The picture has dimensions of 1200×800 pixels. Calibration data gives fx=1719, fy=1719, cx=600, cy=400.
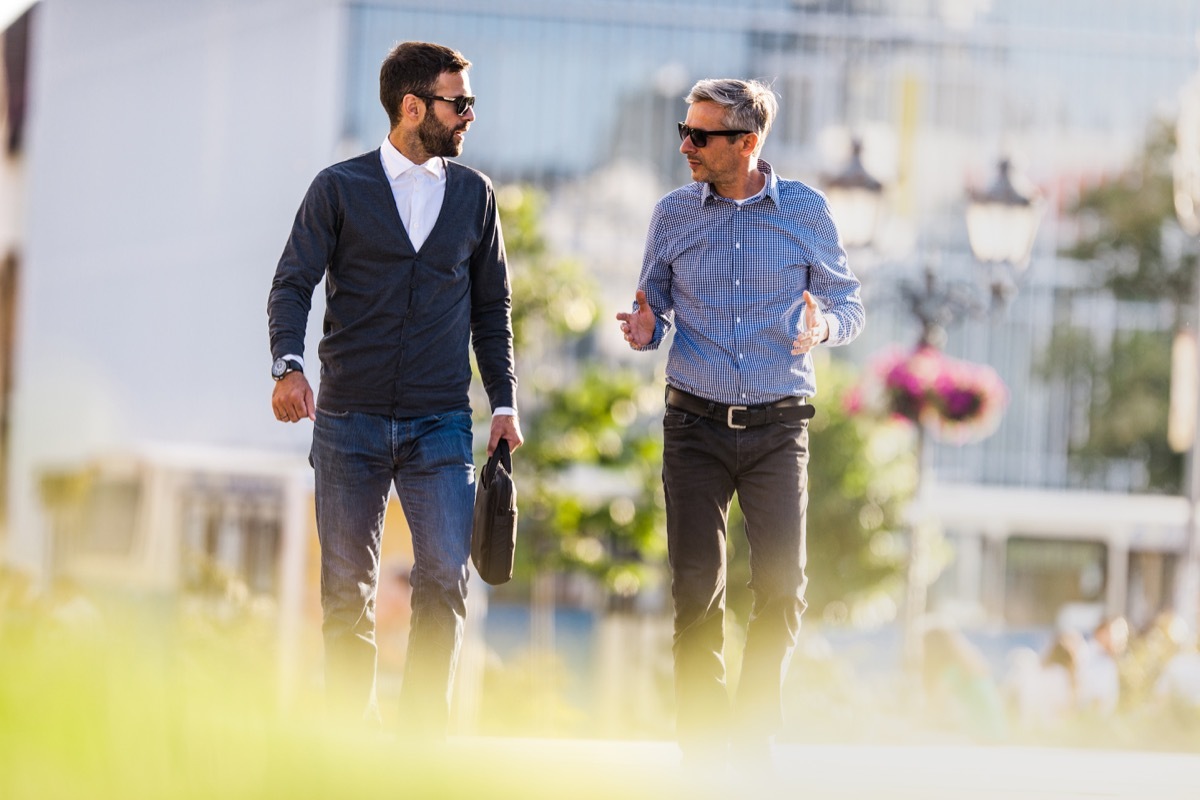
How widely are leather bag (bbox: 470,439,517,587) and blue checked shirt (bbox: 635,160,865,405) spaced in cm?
49

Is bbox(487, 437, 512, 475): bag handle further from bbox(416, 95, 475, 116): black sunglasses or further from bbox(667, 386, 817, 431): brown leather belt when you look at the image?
bbox(416, 95, 475, 116): black sunglasses

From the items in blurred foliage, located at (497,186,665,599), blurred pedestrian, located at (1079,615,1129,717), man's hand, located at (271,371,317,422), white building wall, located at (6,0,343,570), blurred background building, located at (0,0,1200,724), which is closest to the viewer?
man's hand, located at (271,371,317,422)

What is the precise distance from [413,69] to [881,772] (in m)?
2.34

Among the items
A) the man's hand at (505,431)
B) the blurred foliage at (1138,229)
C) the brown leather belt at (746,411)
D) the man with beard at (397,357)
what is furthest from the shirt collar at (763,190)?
the blurred foliage at (1138,229)

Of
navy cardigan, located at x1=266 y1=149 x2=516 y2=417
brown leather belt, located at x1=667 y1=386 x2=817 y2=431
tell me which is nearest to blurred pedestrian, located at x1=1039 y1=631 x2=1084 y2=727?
brown leather belt, located at x1=667 y1=386 x2=817 y2=431

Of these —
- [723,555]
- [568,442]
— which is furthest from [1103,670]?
[723,555]

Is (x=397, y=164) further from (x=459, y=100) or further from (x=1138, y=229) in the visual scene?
(x=1138, y=229)

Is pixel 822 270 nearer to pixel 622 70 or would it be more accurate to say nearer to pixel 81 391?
pixel 81 391

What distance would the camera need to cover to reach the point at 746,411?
13.7 feet

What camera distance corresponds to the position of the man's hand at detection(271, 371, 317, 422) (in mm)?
3883

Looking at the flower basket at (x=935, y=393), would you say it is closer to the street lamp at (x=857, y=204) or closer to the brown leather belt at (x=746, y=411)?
the street lamp at (x=857, y=204)

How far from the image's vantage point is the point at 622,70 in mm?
36125

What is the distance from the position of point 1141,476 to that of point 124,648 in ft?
115

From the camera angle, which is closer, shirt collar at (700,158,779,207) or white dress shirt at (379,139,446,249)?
white dress shirt at (379,139,446,249)
